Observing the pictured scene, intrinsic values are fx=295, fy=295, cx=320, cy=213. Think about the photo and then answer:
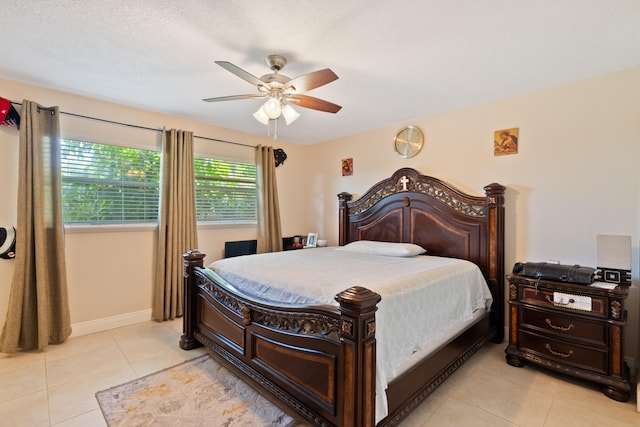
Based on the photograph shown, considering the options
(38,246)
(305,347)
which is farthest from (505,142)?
(38,246)

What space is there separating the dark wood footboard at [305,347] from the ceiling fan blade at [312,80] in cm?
138

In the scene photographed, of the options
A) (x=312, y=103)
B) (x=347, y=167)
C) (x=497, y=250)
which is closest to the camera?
(x=312, y=103)

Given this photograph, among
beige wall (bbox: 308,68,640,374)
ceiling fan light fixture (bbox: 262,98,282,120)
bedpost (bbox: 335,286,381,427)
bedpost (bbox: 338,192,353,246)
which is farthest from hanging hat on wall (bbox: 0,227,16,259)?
beige wall (bbox: 308,68,640,374)

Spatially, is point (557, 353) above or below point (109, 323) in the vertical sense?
above

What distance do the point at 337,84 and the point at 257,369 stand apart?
2.43m

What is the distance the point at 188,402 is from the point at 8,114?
2.96m

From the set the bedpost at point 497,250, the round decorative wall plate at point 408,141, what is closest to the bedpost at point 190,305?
the round decorative wall plate at point 408,141

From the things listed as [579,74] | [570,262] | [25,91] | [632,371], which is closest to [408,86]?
[579,74]

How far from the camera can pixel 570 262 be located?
8.57 feet

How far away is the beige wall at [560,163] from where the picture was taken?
7.82 feet

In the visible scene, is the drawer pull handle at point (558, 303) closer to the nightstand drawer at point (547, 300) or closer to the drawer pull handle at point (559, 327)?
the nightstand drawer at point (547, 300)

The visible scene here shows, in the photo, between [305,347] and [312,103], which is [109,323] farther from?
[312,103]

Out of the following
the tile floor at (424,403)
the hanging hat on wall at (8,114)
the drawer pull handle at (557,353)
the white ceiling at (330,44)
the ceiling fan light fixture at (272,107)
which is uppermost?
the white ceiling at (330,44)

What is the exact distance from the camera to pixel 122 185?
3357mm
